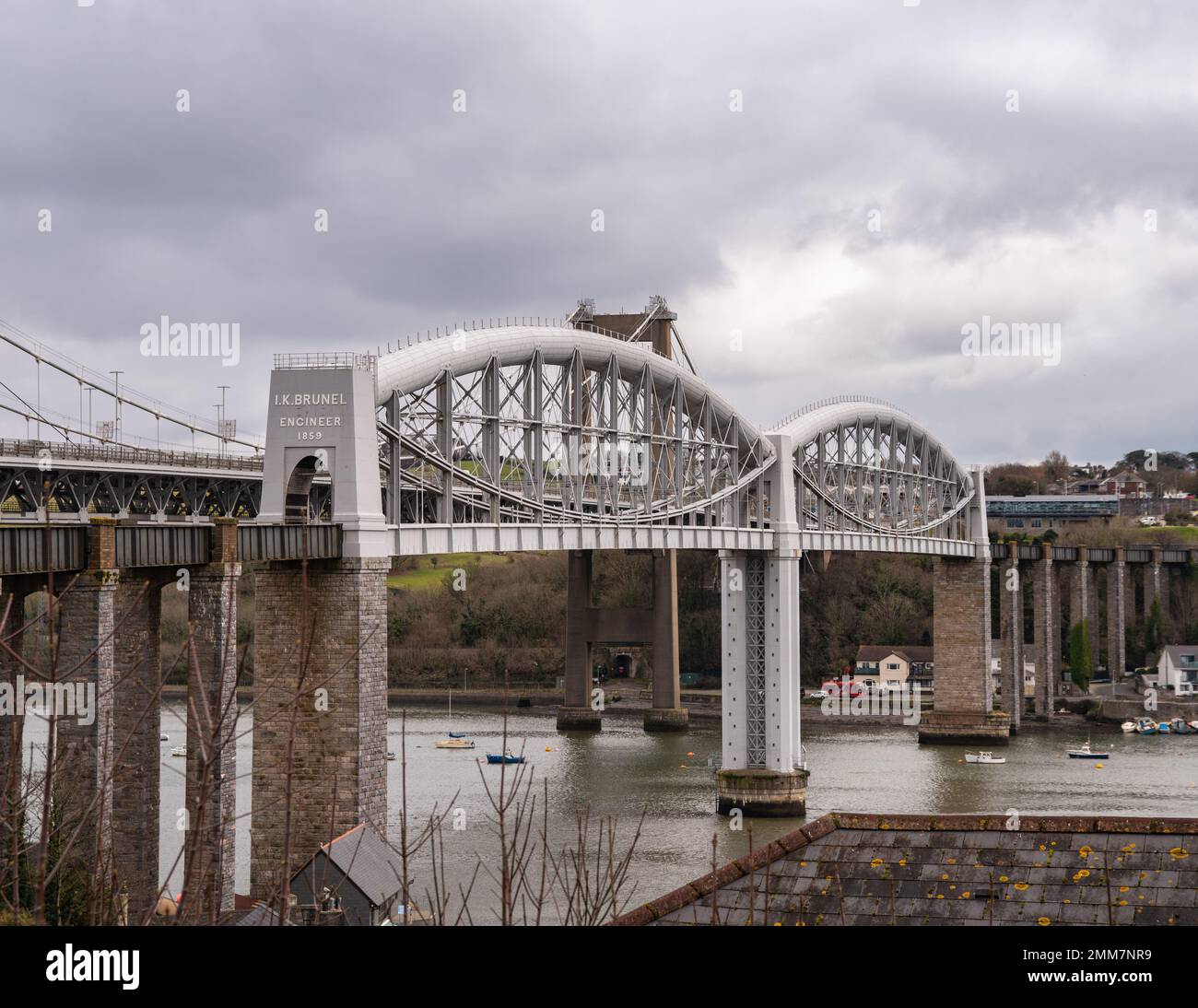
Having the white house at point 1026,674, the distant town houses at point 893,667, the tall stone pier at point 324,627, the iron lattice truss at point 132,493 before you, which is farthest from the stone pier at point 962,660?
the tall stone pier at point 324,627

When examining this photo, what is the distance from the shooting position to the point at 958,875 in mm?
12094

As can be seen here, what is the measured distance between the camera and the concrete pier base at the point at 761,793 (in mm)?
52875

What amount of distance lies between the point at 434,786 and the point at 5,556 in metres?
33.0

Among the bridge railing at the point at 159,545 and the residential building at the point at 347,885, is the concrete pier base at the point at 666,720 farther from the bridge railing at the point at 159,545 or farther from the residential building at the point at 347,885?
the residential building at the point at 347,885

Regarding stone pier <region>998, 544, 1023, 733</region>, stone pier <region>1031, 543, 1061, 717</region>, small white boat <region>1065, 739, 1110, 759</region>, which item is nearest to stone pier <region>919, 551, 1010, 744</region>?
stone pier <region>998, 544, 1023, 733</region>

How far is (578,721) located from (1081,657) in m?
→ 29.5

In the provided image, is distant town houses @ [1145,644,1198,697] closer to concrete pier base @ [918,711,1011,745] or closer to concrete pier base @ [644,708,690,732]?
concrete pier base @ [918,711,1011,745]

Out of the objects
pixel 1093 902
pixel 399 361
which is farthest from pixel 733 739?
pixel 1093 902

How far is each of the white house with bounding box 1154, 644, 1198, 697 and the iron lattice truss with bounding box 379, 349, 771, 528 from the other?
37.7 meters

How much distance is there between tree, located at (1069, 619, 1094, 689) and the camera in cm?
9244

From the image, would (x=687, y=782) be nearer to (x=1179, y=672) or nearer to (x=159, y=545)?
(x=159, y=545)

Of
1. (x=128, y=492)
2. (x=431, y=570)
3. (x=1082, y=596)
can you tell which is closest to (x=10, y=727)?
(x=128, y=492)

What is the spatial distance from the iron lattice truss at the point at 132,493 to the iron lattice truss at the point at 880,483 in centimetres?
2007
